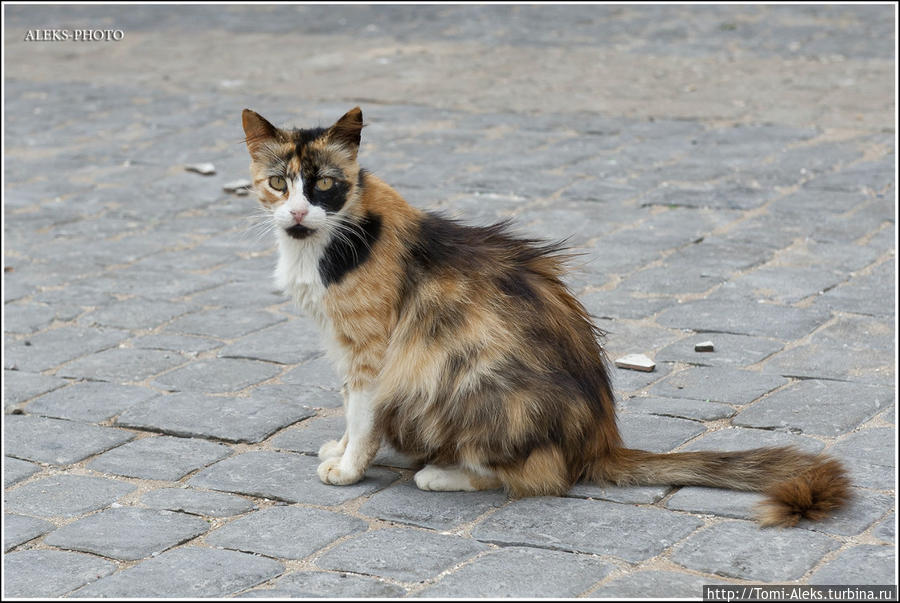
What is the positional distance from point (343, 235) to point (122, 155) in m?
5.59

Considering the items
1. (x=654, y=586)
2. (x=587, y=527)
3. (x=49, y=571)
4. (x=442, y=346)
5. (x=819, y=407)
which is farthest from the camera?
(x=819, y=407)

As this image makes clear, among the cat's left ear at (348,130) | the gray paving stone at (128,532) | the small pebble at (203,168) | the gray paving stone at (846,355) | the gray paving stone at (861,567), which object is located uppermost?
the cat's left ear at (348,130)

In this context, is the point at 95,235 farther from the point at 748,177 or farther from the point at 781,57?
the point at 781,57

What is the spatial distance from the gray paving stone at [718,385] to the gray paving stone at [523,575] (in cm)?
147

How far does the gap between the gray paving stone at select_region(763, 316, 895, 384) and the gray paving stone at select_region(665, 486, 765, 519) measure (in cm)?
124

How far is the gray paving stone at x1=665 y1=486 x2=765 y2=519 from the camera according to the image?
150 inches

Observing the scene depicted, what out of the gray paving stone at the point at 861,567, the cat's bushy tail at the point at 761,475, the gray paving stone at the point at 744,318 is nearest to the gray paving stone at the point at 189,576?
the cat's bushy tail at the point at 761,475

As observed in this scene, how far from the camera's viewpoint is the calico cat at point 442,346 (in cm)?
394

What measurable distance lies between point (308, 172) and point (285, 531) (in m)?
1.19

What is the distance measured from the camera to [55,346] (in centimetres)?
564

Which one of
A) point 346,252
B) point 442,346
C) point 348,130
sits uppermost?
point 348,130

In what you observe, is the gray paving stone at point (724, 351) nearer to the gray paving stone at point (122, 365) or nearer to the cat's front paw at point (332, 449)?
the cat's front paw at point (332, 449)

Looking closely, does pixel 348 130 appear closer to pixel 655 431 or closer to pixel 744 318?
pixel 655 431

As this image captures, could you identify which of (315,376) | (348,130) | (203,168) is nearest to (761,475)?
(348,130)
